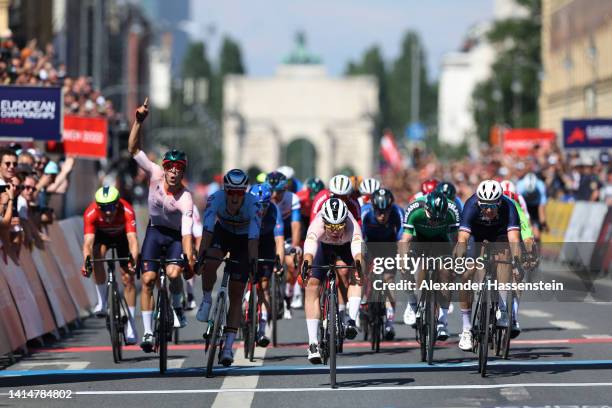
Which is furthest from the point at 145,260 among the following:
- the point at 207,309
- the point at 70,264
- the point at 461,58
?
the point at 461,58

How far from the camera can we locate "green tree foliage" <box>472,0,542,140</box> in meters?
104

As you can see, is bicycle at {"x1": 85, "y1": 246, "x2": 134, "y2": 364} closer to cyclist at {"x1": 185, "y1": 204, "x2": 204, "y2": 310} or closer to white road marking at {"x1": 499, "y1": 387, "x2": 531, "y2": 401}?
cyclist at {"x1": 185, "y1": 204, "x2": 204, "y2": 310}

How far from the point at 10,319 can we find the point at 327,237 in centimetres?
322

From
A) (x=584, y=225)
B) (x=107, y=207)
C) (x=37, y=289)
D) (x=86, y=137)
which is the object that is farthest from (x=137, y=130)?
(x=584, y=225)

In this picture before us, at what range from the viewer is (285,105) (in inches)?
6344

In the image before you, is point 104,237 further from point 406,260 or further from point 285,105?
point 285,105

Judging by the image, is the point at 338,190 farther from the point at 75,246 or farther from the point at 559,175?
the point at 559,175

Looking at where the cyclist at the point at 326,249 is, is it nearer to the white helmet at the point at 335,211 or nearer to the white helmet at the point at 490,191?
the white helmet at the point at 335,211

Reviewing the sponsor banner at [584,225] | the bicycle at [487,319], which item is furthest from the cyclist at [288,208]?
the sponsor banner at [584,225]

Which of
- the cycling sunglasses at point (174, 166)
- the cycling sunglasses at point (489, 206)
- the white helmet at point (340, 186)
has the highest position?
the cycling sunglasses at point (174, 166)

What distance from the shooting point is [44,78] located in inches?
1075

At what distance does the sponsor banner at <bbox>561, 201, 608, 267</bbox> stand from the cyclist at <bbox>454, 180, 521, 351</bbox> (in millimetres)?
10509

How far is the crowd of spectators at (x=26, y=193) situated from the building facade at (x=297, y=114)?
447 ft

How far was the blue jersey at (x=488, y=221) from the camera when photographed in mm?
15414
